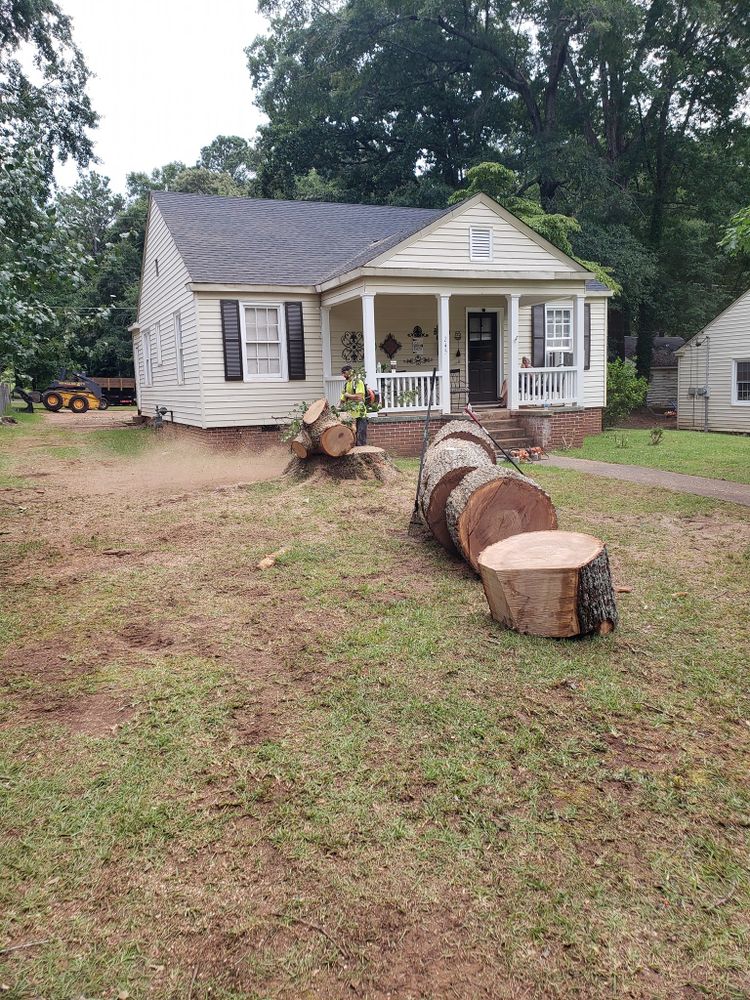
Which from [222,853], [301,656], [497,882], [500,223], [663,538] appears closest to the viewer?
[497,882]

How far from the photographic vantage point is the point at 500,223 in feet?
50.8

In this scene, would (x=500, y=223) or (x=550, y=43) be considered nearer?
(x=500, y=223)

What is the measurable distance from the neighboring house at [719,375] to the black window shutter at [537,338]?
803 cm

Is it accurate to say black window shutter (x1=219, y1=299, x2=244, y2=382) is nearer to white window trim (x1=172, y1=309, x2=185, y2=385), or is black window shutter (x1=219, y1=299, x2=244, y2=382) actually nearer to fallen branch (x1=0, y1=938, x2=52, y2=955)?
white window trim (x1=172, y1=309, x2=185, y2=385)

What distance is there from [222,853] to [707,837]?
1841 mm

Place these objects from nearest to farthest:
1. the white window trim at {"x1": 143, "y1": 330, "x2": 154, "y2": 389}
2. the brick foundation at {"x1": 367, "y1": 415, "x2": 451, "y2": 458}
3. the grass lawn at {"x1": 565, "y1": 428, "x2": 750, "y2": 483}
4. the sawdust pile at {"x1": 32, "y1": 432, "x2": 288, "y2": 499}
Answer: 1. the sawdust pile at {"x1": 32, "y1": 432, "x2": 288, "y2": 499}
2. the grass lawn at {"x1": 565, "y1": 428, "x2": 750, "y2": 483}
3. the brick foundation at {"x1": 367, "y1": 415, "x2": 451, "y2": 458}
4. the white window trim at {"x1": 143, "y1": 330, "x2": 154, "y2": 389}

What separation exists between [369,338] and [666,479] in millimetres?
6252

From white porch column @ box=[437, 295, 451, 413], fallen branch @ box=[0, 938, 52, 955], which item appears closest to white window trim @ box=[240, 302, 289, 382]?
white porch column @ box=[437, 295, 451, 413]

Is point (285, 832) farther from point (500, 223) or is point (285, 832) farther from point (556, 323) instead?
point (556, 323)

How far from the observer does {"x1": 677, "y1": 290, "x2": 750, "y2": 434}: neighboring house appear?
72.4ft

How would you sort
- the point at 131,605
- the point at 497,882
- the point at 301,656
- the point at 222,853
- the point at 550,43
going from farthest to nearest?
the point at 550,43 < the point at 131,605 < the point at 301,656 < the point at 222,853 < the point at 497,882

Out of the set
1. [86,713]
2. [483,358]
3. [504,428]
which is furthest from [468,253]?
[86,713]

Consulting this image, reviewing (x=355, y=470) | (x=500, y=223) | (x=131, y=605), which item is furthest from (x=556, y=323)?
(x=131, y=605)

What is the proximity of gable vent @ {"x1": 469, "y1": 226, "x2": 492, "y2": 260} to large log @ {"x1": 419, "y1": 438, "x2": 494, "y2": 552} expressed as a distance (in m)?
9.71
